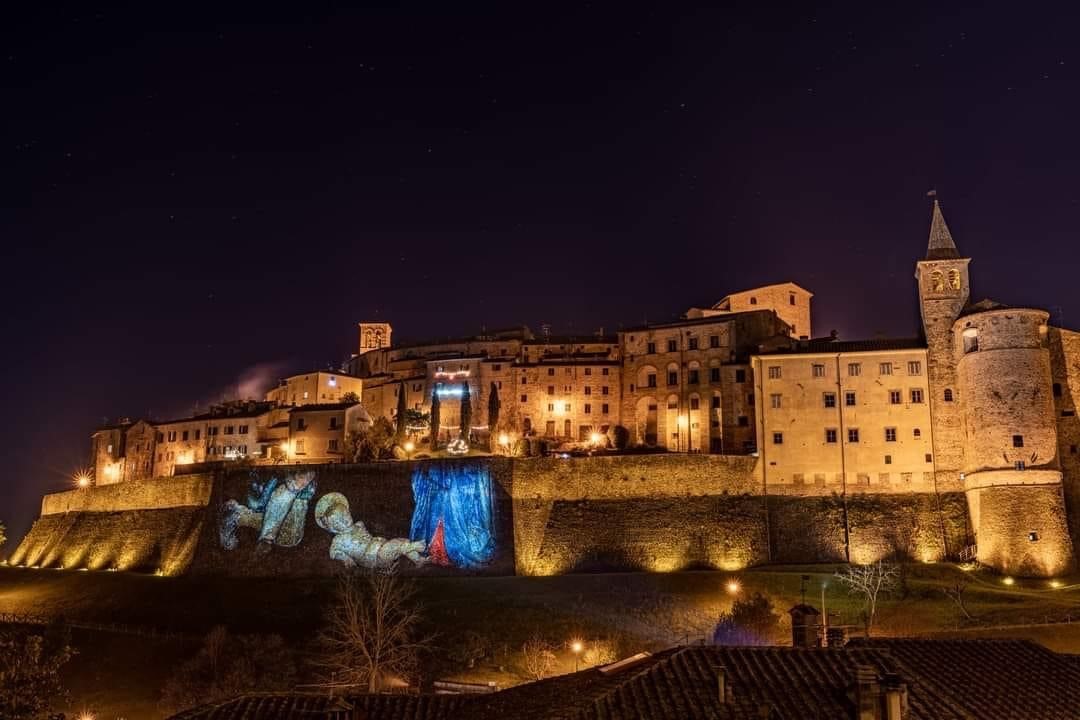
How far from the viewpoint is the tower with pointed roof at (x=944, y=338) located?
6662 cm

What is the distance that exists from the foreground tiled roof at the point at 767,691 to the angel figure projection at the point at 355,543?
42.8m

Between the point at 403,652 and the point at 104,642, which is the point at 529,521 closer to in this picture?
the point at 403,652

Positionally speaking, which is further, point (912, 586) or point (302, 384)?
point (302, 384)

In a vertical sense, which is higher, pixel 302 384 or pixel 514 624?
pixel 302 384

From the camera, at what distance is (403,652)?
53.6 meters

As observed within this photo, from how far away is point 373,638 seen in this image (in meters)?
53.0

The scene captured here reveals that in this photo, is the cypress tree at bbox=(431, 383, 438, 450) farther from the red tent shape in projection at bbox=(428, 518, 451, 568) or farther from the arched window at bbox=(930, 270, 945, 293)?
the arched window at bbox=(930, 270, 945, 293)

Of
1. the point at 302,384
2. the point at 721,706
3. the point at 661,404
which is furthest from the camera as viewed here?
the point at 302,384

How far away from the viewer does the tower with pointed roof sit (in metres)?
66.6

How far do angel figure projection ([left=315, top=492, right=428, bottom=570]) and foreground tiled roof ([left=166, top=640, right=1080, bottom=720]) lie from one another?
42.8 metres

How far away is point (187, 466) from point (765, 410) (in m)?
49.4

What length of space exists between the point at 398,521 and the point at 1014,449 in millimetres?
Answer: 39201

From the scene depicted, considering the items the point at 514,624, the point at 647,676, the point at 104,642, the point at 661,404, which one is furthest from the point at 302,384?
the point at 647,676

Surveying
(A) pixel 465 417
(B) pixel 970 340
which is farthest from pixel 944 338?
(A) pixel 465 417
